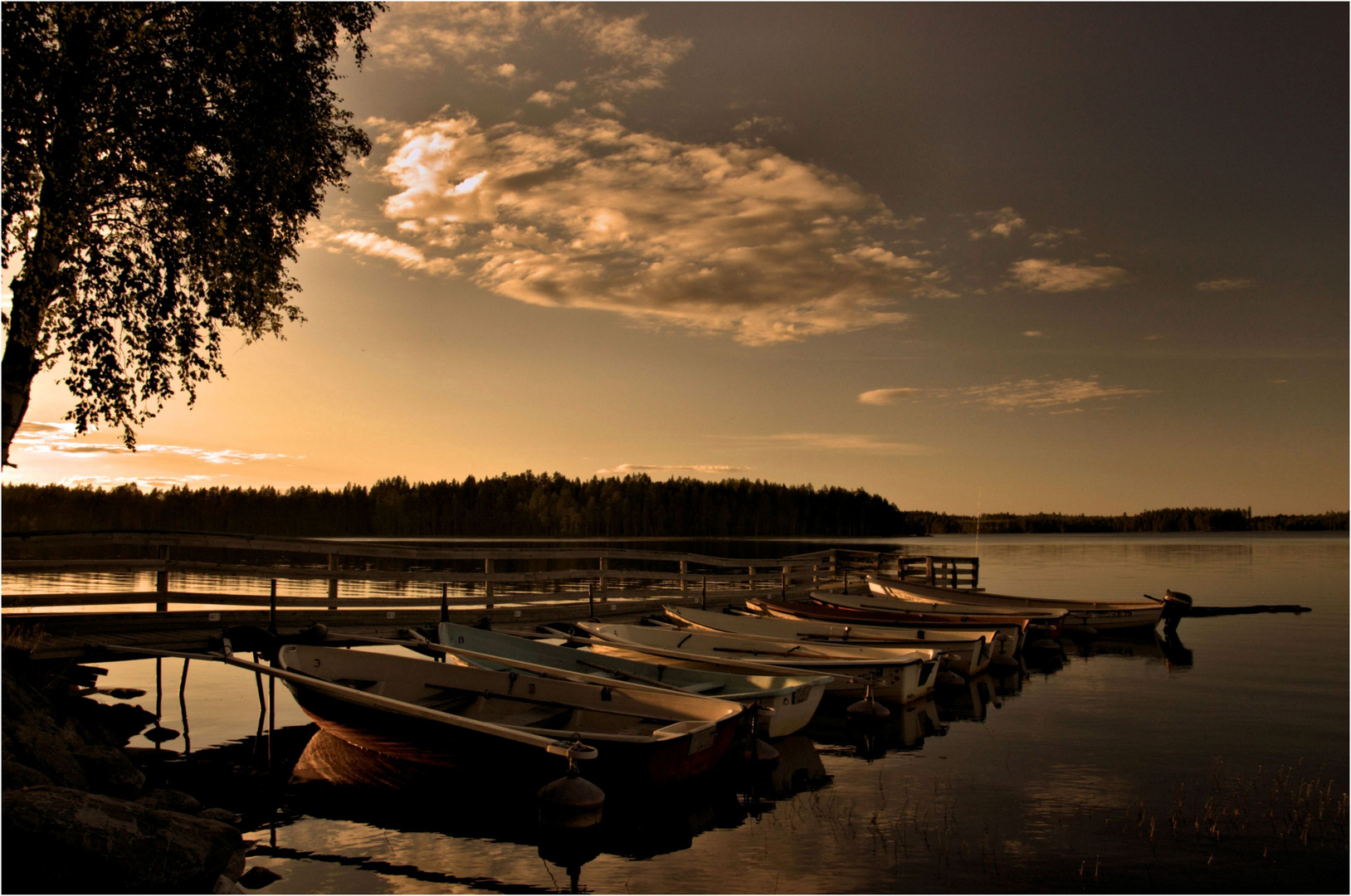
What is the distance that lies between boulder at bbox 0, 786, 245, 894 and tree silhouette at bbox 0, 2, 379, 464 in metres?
7.52

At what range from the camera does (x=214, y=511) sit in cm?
13738

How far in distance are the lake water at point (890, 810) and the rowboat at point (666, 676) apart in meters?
0.71

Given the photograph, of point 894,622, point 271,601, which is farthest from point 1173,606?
point 271,601

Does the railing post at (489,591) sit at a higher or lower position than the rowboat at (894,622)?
higher

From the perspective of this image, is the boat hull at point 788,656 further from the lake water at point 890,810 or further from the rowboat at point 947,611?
the rowboat at point 947,611

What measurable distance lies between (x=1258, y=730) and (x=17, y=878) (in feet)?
48.5

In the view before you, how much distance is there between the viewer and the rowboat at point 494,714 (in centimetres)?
792

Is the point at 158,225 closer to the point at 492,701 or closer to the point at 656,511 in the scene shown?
the point at 492,701

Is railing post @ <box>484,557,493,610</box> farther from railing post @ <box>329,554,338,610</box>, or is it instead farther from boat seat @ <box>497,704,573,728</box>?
boat seat @ <box>497,704,573,728</box>

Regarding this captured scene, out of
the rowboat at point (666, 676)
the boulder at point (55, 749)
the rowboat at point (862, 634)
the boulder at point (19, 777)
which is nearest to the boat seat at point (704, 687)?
the rowboat at point (666, 676)

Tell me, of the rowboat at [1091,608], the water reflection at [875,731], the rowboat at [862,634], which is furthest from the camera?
the rowboat at [1091,608]

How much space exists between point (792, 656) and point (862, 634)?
3.14 meters

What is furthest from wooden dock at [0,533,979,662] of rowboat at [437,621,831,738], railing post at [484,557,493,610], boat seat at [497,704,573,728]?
boat seat at [497,704,573,728]

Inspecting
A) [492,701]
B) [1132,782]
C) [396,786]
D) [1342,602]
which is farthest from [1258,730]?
[1342,602]
